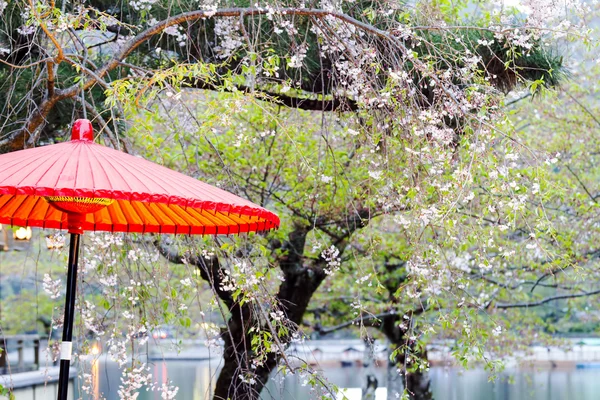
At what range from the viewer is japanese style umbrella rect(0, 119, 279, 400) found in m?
2.58

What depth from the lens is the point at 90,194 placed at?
8.35 feet

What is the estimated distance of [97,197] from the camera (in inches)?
101

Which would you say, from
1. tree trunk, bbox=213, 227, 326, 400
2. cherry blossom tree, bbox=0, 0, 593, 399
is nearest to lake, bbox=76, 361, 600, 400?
tree trunk, bbox=213, 227, 326, 400

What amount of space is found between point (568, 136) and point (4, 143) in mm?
6667

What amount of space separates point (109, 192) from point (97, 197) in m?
0.05

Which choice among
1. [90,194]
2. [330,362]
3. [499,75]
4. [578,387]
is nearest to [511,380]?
[499,75]

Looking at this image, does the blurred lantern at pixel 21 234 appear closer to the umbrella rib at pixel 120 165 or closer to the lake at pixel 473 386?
the umbrella rib at pixel 120 165

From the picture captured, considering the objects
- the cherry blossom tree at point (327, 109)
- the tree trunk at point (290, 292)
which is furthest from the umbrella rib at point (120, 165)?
the tree trunk at point (290, 292)

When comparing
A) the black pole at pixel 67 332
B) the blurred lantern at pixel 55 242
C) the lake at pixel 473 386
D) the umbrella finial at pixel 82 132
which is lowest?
the lake at pixel 473 386

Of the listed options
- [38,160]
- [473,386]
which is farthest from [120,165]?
[473,386]

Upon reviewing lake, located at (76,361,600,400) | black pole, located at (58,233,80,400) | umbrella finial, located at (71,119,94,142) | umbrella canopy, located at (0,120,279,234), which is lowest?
lake, located at (76,361,600,400)

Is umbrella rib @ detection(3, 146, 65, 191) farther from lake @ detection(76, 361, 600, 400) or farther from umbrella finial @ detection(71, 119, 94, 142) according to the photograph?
lake @ detection(76, 361, 600, 400)

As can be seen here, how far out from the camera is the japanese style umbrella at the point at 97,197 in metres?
2.58

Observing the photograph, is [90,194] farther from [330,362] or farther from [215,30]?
[330,362]
